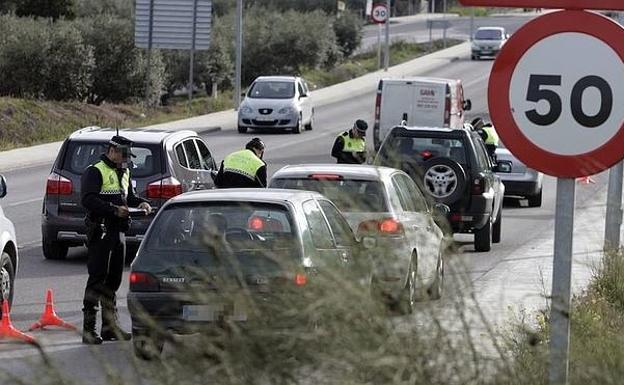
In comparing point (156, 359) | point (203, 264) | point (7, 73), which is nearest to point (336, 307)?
point (156, 359)

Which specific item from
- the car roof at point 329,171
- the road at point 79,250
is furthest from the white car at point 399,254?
the car roof at point 329,171

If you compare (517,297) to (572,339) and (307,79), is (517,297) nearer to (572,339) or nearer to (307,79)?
(572,339)

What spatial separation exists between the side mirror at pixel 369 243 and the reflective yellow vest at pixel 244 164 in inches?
432

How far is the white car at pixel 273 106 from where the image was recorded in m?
42.8

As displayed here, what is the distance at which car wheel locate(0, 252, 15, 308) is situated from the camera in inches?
500

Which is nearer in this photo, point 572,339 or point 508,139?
point 572,339

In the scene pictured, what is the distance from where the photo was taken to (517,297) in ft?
18.7

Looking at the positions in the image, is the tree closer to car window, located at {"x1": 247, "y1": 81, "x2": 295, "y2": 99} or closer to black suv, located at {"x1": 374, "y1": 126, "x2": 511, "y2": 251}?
car window, located at {"x1": 247, "y1": 81, "x2": 295, "y2": 99}

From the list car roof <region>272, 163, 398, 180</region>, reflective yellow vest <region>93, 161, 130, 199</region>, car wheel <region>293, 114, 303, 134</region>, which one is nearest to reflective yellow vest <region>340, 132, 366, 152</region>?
car roof <region>272, 163, 398, 180</region>

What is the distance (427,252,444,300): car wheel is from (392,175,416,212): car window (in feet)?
26.6

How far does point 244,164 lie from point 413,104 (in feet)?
61.3

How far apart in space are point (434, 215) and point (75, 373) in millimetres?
1464

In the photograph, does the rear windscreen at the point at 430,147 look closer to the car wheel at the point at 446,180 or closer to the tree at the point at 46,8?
the car wheel at the point at 446,180

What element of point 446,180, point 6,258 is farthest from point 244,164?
point 6,258
